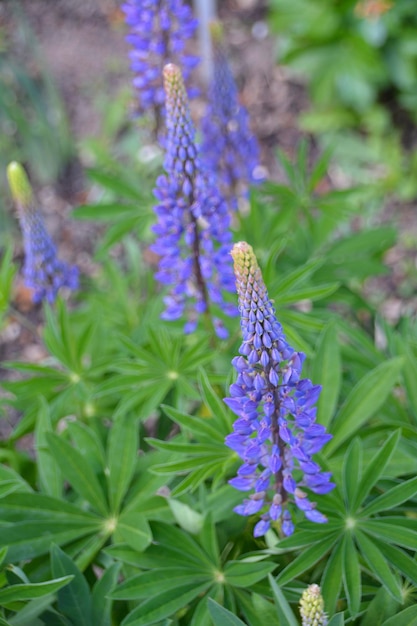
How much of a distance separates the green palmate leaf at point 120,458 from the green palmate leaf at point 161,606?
0.30 meters

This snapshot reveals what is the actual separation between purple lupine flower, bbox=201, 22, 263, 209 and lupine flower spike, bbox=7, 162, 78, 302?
59 centimetres

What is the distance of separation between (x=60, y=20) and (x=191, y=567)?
4.74 metres

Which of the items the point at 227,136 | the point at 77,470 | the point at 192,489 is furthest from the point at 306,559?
the point at 227,136

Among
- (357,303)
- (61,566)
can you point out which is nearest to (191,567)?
(61,566)

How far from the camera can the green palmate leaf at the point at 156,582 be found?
162cm

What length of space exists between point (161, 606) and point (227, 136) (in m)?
1.58

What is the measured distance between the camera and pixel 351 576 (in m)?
1.54

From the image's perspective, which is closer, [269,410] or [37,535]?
[269,410]

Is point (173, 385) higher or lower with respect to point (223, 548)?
higher

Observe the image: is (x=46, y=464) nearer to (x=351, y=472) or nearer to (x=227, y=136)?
(x=351, y=472)

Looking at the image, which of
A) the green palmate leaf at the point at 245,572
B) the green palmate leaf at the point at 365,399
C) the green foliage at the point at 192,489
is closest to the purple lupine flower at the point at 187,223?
the green foliage at the point at 192,489

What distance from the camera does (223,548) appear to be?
6.13 feet

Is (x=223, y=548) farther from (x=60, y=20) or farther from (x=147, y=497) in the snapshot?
(x=60, y=20)

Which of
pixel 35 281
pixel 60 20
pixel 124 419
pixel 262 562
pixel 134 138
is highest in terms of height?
pixel 60 20
